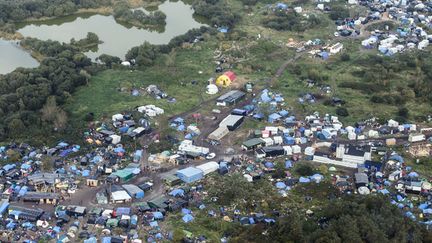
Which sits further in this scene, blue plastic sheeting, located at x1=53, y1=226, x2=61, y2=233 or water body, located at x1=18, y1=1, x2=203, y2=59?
water body, located at x1=18, y1=1, x2=203, y2=59

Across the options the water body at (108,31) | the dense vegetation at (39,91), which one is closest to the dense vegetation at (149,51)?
the water body at (108,31)

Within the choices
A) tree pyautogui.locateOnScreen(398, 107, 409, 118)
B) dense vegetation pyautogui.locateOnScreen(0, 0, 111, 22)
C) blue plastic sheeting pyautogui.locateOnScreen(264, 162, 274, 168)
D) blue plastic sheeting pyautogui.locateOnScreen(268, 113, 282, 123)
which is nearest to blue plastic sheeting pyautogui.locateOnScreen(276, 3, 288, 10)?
dense vegetation pyautogui.locateOnScreen(0, 0, 111, 22)

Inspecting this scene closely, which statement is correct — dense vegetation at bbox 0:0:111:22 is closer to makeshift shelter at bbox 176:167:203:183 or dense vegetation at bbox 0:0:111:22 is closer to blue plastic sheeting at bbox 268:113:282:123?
blue plastic sheeting at bbox 268:113:282:123

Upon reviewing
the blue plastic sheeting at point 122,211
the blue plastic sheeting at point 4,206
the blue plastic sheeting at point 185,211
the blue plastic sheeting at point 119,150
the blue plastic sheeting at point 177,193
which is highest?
the blue plastic sheeting at point 4,206

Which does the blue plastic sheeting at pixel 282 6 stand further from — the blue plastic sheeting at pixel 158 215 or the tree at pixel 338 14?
the blue plastic sheeting at pixel 158 215

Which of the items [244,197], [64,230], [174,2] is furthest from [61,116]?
[174,2]

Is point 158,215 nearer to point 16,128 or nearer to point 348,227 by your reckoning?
point 348,227
